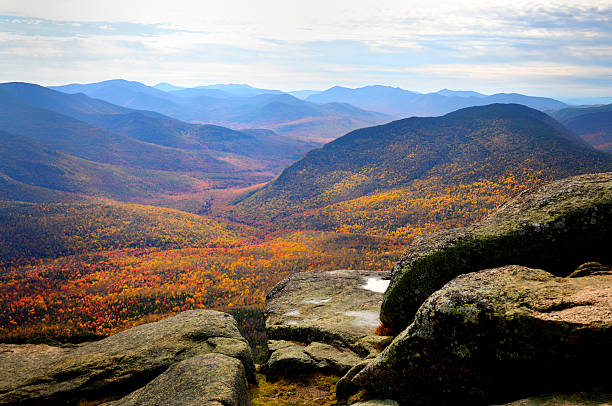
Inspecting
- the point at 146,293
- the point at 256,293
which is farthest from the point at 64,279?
the point at 256,293

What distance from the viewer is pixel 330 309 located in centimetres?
2450

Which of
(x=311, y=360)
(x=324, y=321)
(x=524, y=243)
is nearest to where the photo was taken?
(x=524, y=243)

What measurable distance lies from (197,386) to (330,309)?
1308 centimetres

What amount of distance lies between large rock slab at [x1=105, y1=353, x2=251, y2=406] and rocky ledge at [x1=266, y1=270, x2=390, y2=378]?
15.6 feet

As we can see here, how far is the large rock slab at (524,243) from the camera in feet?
42.8

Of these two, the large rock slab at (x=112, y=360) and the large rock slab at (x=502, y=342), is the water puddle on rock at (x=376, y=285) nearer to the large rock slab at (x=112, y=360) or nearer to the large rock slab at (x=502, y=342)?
the large rock slab at (x=112, y=360)

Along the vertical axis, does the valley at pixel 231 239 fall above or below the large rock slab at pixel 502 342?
below

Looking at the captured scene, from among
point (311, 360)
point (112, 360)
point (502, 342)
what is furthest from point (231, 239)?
point (502, 342)

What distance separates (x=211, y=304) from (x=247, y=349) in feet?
225

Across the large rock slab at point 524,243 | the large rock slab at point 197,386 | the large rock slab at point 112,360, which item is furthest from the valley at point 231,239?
the large rock slab at point 524,243

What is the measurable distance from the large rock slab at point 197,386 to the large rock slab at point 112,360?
1302 millimetres

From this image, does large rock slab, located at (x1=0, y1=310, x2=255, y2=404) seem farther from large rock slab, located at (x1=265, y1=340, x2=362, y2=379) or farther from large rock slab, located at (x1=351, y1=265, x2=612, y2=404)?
large rock slab, located at (x1=351, y1=265, x2=612, y2=404)

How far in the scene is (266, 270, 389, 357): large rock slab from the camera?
63.7 ft

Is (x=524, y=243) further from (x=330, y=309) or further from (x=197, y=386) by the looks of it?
(x=330, y=309)
